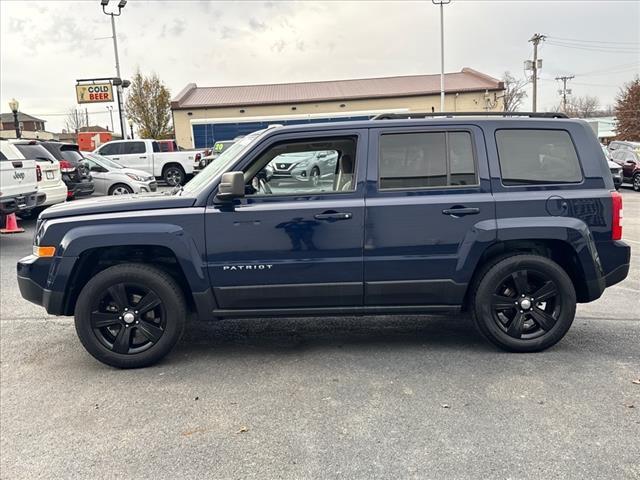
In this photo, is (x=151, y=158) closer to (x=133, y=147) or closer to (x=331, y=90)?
(x=133, y=147)

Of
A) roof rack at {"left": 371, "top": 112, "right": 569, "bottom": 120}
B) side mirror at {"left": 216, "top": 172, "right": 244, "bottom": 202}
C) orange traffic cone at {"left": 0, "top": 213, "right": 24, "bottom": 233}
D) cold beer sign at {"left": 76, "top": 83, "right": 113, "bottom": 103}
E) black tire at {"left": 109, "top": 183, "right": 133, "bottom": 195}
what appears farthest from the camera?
cold beer sign at {"left": 76, "top": 83, "right": 113, "bottom": 103}

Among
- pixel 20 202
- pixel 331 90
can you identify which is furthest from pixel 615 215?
pixel 331 90

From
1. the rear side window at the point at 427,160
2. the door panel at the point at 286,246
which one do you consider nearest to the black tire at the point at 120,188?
the door panel at the point at 286,246

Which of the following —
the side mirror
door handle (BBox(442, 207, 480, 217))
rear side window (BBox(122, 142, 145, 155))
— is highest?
rear side window (BBox(122, 142, 145, 155))

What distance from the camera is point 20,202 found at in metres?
9.36

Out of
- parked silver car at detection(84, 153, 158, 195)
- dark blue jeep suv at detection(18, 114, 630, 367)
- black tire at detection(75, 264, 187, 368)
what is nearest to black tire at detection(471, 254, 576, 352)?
dark blue jeep suv at detection(18, 114, 630, 367)

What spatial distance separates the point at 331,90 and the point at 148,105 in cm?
1402

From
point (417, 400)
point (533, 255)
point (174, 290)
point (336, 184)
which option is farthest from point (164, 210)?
point (533, 255)

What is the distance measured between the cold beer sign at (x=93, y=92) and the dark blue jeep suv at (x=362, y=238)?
1110 inches

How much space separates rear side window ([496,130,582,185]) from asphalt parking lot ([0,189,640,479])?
1437 millimetres

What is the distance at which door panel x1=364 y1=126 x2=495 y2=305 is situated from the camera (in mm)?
3918

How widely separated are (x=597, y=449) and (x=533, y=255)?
1.61 metres

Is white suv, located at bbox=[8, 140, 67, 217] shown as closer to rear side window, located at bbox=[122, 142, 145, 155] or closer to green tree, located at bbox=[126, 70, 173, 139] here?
rear side window, located at bbox=[122, 142, 145, 155]

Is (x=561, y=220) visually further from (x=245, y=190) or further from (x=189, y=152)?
(x=189, y=152)
